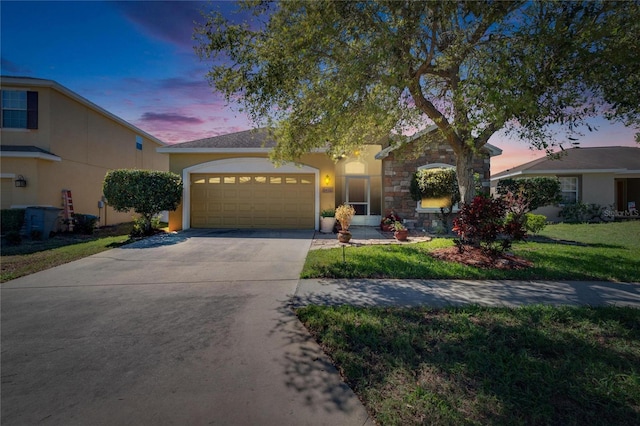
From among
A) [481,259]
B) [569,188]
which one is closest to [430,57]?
[481,259]

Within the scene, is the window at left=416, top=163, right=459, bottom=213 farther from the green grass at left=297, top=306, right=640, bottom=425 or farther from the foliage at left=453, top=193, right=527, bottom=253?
the green grass at left=297, top=306, right=640, bottom=425

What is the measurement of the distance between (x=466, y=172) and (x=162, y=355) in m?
8.29

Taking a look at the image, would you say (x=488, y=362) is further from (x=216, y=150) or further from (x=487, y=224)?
(x=216, y=150)

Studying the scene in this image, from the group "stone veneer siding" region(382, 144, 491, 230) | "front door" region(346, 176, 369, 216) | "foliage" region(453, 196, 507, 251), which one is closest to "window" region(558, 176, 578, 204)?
"stone veneer siding" region(382, 144, 491, 230)

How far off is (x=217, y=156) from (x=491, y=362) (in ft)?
46.1

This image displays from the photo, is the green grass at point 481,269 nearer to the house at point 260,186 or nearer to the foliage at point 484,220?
the foliage at point 484,220

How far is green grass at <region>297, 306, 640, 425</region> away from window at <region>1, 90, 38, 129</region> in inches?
636

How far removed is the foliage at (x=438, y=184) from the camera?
14.0 m

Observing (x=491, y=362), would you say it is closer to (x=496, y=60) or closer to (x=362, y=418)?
(x=362, y=418)

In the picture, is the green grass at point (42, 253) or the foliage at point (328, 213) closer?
the green grass at point (42, 253)

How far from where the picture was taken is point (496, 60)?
6.21 m

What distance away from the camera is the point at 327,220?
46.4ft

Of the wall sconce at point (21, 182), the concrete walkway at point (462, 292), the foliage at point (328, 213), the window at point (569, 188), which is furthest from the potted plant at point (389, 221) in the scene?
the wall sconce at point (21, 182)

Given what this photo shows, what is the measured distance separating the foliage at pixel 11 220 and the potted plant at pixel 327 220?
12138mm
